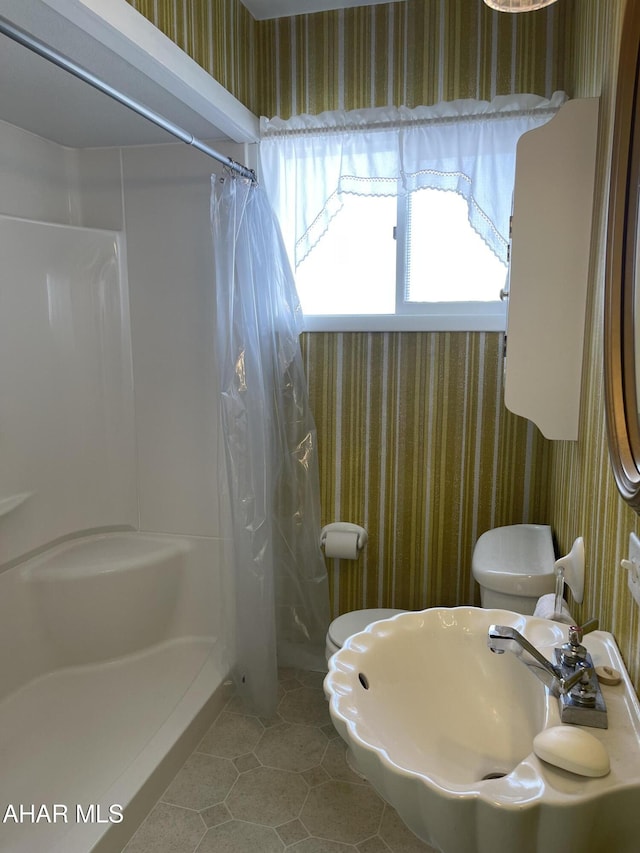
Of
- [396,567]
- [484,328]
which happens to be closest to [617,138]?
[484,328]

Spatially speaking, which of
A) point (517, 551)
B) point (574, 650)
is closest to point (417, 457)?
point (517, 551)

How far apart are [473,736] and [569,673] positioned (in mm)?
243

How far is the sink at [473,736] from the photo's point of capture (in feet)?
2.62

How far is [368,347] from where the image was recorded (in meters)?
2.39

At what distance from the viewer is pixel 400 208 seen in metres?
2.33

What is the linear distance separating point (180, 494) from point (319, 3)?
1.94 metres

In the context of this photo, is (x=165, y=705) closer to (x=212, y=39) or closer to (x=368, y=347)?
(x=368, y=347)

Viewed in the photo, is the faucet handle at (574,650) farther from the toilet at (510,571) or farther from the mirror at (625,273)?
the toilet at (510,571)

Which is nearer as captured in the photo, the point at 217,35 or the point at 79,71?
the point at 79,71

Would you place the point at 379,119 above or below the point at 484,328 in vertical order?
above

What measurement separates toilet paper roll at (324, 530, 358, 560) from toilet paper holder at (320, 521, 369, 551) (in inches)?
0.9

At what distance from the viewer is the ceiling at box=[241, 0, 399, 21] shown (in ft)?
7.25

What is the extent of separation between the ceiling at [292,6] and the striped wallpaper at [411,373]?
3cm

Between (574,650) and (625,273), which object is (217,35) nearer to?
(625,273)
